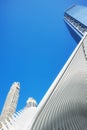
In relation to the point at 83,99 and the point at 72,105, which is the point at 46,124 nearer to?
the point at 72,105

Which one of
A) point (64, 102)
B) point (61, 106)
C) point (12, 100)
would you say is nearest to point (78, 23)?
point (12, 100)

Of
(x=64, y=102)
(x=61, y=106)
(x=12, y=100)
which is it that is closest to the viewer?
(x=61, y=106)

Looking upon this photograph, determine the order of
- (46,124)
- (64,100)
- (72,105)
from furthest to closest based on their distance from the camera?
(72,105), (64,100), (46,124)

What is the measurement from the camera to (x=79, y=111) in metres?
6.11

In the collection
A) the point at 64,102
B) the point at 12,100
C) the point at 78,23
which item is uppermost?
the point at 78,23

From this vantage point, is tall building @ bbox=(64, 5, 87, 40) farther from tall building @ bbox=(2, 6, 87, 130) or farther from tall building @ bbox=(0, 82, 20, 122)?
tall building @ bbox=(0, 82, 20, 122)

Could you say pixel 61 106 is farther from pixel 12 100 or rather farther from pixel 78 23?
pixel 12 100

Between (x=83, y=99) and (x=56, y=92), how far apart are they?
2856 mm

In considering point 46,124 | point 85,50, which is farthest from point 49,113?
point 85,50

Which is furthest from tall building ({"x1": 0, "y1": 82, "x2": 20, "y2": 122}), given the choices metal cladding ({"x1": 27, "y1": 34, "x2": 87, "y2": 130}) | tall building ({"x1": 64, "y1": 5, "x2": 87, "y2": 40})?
metal cladding ({"x1": 27, "y1": 34, "x2": 87, "y2": 130})

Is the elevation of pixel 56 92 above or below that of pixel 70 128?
above

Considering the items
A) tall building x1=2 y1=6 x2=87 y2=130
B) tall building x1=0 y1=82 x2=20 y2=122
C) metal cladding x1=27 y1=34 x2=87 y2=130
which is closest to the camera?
tall building x1=2 y1=6 x2=87 y2=130

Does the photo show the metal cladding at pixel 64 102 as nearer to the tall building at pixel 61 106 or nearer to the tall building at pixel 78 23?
the tall building at pixel 61 106

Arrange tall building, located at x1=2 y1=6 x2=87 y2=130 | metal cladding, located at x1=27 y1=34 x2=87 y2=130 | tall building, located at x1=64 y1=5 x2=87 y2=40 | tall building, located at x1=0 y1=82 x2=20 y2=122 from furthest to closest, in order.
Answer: tall building, located at x1=0 y1=82 x2=20 y2=122 → tall building, located at x1=64 y1=5 x2=87 y2=40 → metal cladding, located at x1=27 y1=34 x2=87 y2=130 → tall building, located at x1=2 y1=6 x2=87 y2=130
